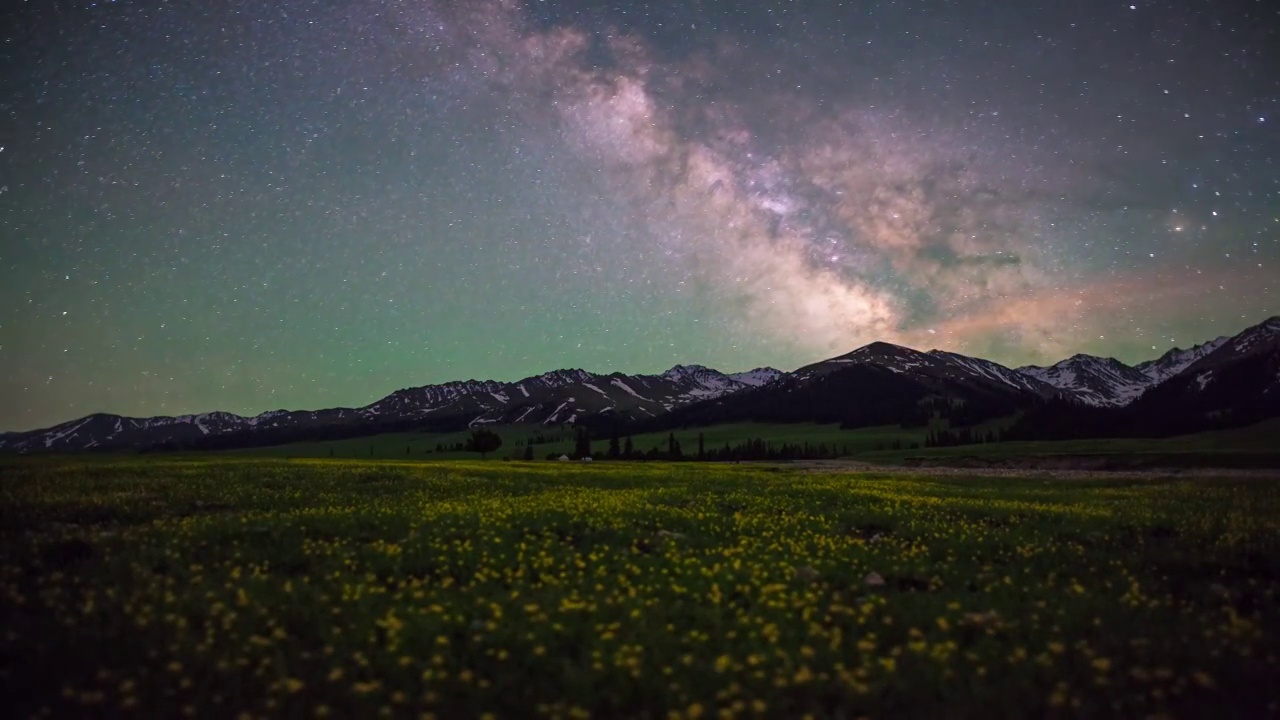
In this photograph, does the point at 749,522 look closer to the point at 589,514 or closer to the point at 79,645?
the point at 589,514

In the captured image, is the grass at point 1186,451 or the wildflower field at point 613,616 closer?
the wildflower field at point 613,616

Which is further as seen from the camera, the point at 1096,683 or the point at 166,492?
the point at 166,492

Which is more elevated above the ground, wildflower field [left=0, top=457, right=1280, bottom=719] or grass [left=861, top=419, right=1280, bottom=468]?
wildflower field [left=0, top=457, right=1280, bottom=719]

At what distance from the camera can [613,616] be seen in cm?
978

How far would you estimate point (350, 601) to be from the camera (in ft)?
33.0

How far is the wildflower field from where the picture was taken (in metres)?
7.22

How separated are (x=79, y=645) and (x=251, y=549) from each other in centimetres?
516

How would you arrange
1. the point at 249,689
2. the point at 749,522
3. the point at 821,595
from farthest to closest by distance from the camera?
the point at 749,522 → the point at 821,595 → the point at 249,689

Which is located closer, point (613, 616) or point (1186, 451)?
point (613, 616)

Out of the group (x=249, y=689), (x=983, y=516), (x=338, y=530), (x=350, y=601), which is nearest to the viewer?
(x=249, y=689)

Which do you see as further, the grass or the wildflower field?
the grass

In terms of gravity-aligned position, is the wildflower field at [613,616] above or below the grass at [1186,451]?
above

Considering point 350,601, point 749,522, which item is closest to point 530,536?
point 350,601

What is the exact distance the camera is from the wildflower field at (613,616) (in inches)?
284
